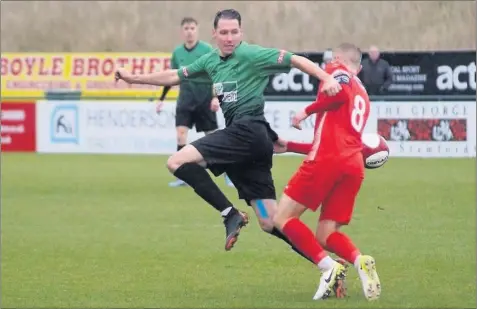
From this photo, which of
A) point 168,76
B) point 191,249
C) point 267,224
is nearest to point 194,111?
point 191,249

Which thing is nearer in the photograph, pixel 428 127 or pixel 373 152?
pixel 373 152

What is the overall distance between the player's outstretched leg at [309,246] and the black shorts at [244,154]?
1.15 ft

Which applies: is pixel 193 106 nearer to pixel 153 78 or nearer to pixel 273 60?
pixel 153 78

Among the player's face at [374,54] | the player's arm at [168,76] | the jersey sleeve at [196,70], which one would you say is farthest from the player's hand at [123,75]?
the player's face at [374,54]

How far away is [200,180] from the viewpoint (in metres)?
8.54

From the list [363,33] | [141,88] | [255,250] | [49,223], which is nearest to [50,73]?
[141,88]

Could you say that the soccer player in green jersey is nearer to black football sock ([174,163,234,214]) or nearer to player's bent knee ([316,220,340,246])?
black football sock ([174,163,234,214])

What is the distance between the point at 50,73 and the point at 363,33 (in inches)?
425

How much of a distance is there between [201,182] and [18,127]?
57.6 ft

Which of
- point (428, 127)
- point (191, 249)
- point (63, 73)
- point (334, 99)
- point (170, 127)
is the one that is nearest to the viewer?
point (334, 99)

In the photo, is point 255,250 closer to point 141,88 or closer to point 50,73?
point 141,88

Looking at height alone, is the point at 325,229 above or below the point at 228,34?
below

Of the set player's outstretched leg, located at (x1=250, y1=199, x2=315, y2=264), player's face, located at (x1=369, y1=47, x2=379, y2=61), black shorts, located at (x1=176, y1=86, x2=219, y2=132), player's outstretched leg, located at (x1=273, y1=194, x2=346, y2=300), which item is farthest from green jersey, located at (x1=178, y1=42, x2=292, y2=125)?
player's face, located at (x1=369, y1=47, x2=379, y2=61)

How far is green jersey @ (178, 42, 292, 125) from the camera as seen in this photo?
8469 mm
